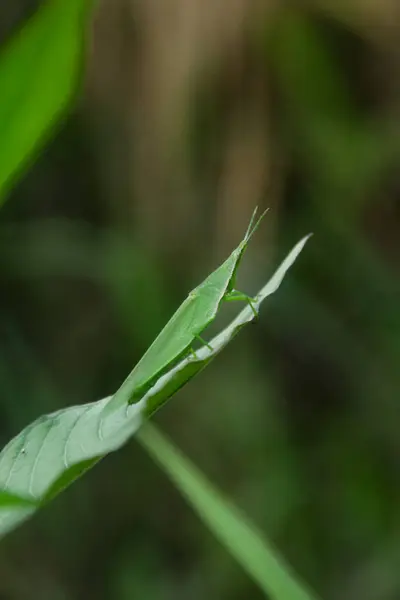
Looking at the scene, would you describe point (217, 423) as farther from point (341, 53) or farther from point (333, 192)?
point (341, 53)

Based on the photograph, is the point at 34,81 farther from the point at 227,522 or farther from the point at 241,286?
the point at 241,286

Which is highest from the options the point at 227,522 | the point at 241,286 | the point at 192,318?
the point at 241,286

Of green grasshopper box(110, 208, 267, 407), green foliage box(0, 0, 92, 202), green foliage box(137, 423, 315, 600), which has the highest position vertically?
green foliage box(0, 0, 92, 202)

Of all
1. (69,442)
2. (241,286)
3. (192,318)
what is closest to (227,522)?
(192,318)

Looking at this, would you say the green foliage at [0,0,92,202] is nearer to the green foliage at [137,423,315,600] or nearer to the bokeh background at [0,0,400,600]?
the green foliage at [137,423,315,600]

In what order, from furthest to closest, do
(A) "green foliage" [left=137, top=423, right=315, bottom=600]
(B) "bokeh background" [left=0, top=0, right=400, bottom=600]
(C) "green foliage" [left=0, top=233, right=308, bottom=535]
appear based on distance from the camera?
1. (B) "bokeh background" [left=0, top=0, right=400, bottom=600]
2. (A) "green foliage" [left=137, top=423, right=315, bottom=600]
3. (C) "green foliage" [left=0, top=233, right=308, bottom=535]

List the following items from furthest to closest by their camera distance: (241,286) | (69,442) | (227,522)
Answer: (241,286) < (227,522) < (69,442)

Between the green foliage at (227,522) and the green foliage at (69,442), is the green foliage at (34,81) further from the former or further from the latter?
the green foliage at (227,522)

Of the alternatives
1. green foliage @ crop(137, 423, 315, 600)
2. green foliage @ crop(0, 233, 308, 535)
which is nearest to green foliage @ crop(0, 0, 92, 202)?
green foliage @ crop(0, 233, 308, 535)
